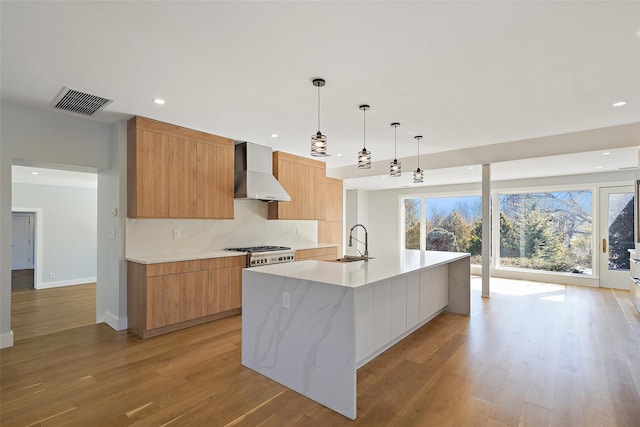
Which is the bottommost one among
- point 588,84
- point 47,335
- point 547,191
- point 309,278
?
point 47,335

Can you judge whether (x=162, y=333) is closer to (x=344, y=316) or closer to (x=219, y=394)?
(x=219, y=394)

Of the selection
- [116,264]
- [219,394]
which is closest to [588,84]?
[219,394]

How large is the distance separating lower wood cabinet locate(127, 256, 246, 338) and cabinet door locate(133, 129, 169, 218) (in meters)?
0.68

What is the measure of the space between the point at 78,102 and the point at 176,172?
46.7 inches

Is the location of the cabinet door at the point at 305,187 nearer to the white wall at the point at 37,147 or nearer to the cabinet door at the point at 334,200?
the cabinet door at the point at 334,200

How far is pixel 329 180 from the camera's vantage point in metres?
7.26

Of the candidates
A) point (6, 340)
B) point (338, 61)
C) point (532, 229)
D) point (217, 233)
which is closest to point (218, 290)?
point (217, 233)

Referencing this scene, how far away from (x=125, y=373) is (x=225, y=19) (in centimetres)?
286

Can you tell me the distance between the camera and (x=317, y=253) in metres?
5.72

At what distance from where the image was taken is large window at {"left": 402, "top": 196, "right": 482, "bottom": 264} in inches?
318

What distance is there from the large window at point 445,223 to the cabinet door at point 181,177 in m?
6.59

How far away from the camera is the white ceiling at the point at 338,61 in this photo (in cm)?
185

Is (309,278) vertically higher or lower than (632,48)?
lower

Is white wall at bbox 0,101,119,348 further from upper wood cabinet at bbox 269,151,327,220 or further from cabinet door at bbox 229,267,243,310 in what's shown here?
upper wood cabinet at bbox 269,151,327,220
